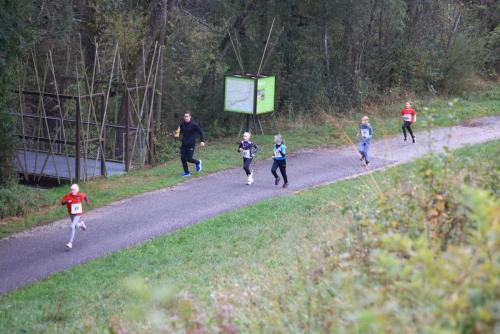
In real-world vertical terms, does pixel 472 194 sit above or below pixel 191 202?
above

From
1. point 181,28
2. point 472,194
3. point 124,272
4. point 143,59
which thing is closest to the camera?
point 472,194

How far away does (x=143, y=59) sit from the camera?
23203 mm

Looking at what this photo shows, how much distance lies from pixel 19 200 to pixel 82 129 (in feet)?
19.2

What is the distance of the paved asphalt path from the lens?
13.7m

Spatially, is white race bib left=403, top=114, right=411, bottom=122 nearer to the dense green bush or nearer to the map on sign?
the map on sign

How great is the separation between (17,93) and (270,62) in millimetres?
10234

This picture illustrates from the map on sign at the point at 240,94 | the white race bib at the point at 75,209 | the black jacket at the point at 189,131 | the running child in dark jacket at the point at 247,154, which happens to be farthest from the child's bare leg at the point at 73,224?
the map on sign at the point at 240,94

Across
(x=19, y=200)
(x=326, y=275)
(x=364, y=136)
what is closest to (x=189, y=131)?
(x=364, y=136)

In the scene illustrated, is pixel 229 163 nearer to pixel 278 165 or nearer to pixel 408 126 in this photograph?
pixel 278 165

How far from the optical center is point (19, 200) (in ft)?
55.5

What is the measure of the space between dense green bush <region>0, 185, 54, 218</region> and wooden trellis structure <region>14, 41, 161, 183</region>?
2197mm

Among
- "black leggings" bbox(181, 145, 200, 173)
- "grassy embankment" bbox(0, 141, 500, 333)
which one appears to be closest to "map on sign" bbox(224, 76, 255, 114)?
"black leggings" bbox(181, 145, 200, 173)

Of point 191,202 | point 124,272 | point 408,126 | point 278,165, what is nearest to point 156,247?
point 124,272

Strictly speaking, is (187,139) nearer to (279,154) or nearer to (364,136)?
(279,154)
